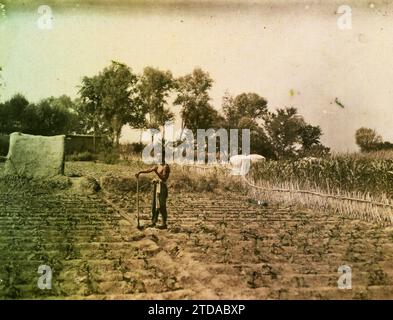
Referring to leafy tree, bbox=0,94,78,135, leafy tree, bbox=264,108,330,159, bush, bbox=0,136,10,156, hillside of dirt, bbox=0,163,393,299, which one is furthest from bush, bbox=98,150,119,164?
leafy tree, bbox=264,108,330,159

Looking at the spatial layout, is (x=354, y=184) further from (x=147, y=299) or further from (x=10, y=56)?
(x=10, y=56)

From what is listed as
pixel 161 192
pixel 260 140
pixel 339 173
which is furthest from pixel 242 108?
pixel 161 192

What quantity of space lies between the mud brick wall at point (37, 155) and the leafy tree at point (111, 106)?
1.67 m

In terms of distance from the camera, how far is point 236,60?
844 cm

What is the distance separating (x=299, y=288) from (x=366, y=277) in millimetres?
1102

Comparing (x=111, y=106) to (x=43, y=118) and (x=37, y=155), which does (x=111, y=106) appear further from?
(x=43, y=118)

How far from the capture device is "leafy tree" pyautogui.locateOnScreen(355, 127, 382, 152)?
1059 cm

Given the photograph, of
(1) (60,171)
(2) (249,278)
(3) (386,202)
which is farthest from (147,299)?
(1) (60,171)

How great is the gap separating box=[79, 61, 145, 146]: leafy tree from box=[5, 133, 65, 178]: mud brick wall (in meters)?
1.67

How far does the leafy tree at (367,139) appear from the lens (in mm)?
10592

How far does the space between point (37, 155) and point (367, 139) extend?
9052 millimetres

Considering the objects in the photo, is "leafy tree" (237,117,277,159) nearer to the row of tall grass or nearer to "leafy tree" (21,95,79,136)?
the row of tall grass

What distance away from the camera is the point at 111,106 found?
13461 millimetres

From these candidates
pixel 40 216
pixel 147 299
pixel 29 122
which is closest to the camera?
pixel 147 299
